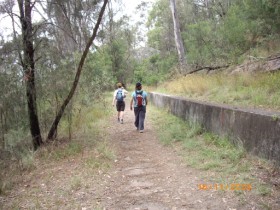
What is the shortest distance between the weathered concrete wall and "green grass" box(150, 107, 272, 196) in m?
0.17

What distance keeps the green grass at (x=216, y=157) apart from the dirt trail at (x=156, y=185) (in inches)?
10.4

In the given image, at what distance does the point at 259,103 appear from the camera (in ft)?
→ 22.0

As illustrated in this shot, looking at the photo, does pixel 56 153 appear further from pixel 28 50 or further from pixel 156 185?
pixel 156 185

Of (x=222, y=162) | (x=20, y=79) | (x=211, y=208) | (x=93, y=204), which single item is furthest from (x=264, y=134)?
(x=20, y=79)

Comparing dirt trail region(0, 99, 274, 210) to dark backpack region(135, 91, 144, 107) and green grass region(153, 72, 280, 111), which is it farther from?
dark backpack region(135, 91, 144, 107)

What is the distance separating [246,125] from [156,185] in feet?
6.96

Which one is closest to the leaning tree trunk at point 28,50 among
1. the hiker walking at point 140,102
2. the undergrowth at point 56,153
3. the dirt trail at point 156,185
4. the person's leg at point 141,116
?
the undergrowth at point 56,153

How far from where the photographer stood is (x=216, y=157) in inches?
225

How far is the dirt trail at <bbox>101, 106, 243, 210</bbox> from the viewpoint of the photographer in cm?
419

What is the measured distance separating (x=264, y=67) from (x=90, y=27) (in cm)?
624

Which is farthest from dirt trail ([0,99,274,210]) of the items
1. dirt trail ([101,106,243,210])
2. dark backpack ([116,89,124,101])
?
dark backpack ([116,89,124,101])

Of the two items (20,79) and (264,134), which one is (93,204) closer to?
(264,134)

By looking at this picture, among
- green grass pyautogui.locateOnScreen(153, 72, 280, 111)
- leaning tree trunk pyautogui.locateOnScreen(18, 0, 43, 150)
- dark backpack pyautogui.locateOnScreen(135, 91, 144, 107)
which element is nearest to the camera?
green grass pyautogui.locateOnScreen(153, 72, 280, 111)

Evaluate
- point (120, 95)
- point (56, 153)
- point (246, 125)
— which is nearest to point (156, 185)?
point (246, 125)
